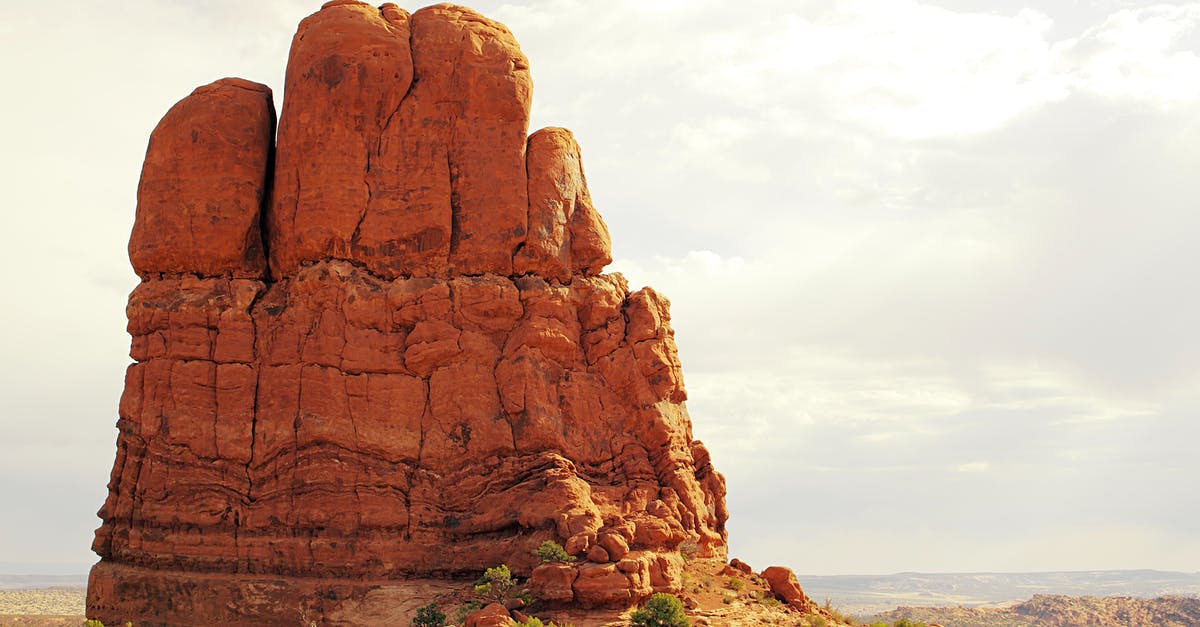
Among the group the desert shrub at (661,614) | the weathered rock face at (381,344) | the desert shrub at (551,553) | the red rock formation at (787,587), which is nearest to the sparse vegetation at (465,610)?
the weathered rock face at (381,344)

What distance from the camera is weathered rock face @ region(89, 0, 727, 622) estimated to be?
37.0m

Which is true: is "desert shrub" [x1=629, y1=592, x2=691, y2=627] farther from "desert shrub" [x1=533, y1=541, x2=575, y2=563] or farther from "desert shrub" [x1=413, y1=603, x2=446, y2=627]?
"desert shrub" [x1=413, y1=603, x2=446, y2=627]

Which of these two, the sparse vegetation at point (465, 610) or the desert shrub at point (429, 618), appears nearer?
the sparse vegetation at point (465, 610)

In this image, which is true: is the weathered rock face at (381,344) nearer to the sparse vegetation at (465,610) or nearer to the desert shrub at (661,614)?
the sparse vegetation at (465,610)

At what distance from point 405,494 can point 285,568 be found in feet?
14.2

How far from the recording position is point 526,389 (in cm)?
3775

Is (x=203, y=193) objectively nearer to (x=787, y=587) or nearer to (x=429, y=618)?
(x=429, y=618)

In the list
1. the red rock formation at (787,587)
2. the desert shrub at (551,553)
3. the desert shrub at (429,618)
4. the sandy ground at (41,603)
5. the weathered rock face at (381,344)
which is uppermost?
the weathered rock face at (381,344)

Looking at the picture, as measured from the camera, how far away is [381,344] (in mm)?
38406

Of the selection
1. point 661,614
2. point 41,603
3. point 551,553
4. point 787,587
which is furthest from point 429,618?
point 41,603

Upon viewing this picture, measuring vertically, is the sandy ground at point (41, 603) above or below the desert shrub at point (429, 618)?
below

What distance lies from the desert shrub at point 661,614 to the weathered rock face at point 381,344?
141 inches

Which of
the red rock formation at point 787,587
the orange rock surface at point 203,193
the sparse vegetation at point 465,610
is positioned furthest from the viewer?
the orange rock surface at point 203,193

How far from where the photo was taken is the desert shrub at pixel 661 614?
31547mm
